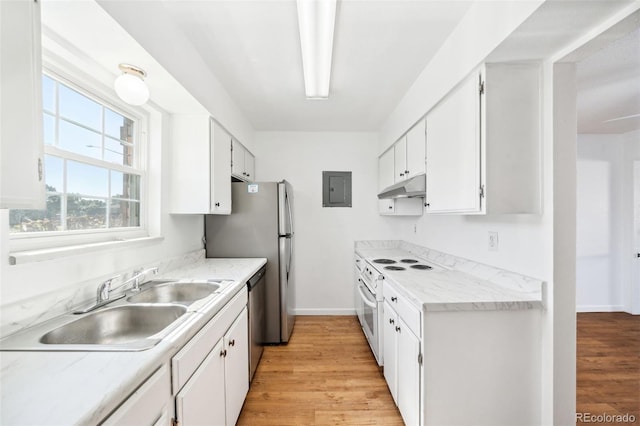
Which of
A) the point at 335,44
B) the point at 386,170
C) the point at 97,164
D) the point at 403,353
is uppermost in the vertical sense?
the point at 335,44

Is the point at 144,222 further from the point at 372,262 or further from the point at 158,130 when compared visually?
the point at 372,262

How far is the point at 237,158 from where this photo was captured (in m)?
2.85

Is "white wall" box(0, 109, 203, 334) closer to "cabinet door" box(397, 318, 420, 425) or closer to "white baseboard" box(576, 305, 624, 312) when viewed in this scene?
"cabinet door" box(397, 318, 420, 425)

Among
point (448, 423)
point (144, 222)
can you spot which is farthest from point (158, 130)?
point (448, 423)

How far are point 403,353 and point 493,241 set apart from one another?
0.95 metres

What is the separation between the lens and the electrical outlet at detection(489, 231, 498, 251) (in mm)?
1730

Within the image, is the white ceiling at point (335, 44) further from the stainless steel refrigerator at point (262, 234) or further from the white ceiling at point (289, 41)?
the stainless steel refrigerator at point (262, 234)

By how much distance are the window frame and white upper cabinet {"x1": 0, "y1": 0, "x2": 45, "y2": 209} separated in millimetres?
576

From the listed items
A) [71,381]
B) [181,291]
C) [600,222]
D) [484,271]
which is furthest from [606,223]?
[71,381]

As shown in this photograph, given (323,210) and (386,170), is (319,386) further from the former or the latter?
(386,170)

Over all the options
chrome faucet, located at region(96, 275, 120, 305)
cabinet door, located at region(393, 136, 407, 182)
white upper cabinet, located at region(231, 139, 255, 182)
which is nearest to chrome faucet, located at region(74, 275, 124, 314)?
chrome faucet, located at region(96, 275, 120, 305)

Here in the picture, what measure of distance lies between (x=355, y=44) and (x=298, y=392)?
2.60 metres

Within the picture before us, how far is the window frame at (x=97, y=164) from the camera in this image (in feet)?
3.95

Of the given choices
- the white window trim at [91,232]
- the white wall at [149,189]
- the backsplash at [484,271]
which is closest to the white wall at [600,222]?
the backsplash at [484,271]
